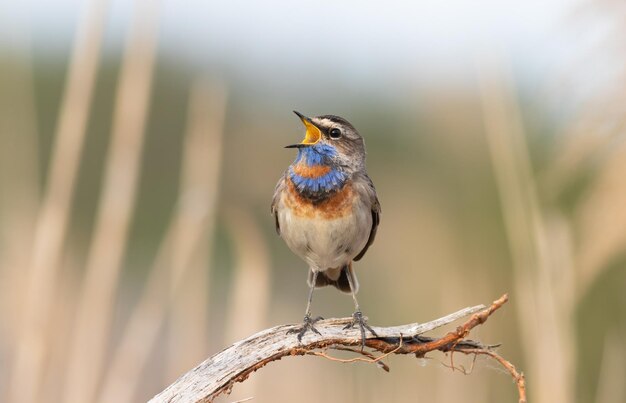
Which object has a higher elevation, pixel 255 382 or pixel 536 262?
pixel 536 262

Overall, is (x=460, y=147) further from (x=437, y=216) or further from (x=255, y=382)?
(x=255, y=382)

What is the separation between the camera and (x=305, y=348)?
2531 millimetres

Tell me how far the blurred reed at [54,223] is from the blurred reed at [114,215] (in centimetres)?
14

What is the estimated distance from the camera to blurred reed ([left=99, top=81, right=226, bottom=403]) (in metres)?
3.99

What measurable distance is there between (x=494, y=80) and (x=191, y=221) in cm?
130

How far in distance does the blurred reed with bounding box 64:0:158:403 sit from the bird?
1.98ft

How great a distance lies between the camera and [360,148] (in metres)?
4.06

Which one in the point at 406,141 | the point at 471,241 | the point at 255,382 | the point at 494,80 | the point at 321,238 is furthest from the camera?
the point at 406,141

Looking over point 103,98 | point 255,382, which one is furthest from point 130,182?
point 103,98

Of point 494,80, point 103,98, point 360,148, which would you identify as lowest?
point 103,98

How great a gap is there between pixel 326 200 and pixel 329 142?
21 cm

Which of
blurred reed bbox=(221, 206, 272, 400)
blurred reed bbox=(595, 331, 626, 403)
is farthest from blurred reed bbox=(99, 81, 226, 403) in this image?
blurred reed bbox=(595, 331, 626, 403)

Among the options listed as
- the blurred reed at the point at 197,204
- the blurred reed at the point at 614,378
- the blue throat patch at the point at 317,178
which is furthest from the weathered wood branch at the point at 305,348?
the blurred reed at the point at 197,204

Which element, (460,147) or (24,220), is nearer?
(24,220)
